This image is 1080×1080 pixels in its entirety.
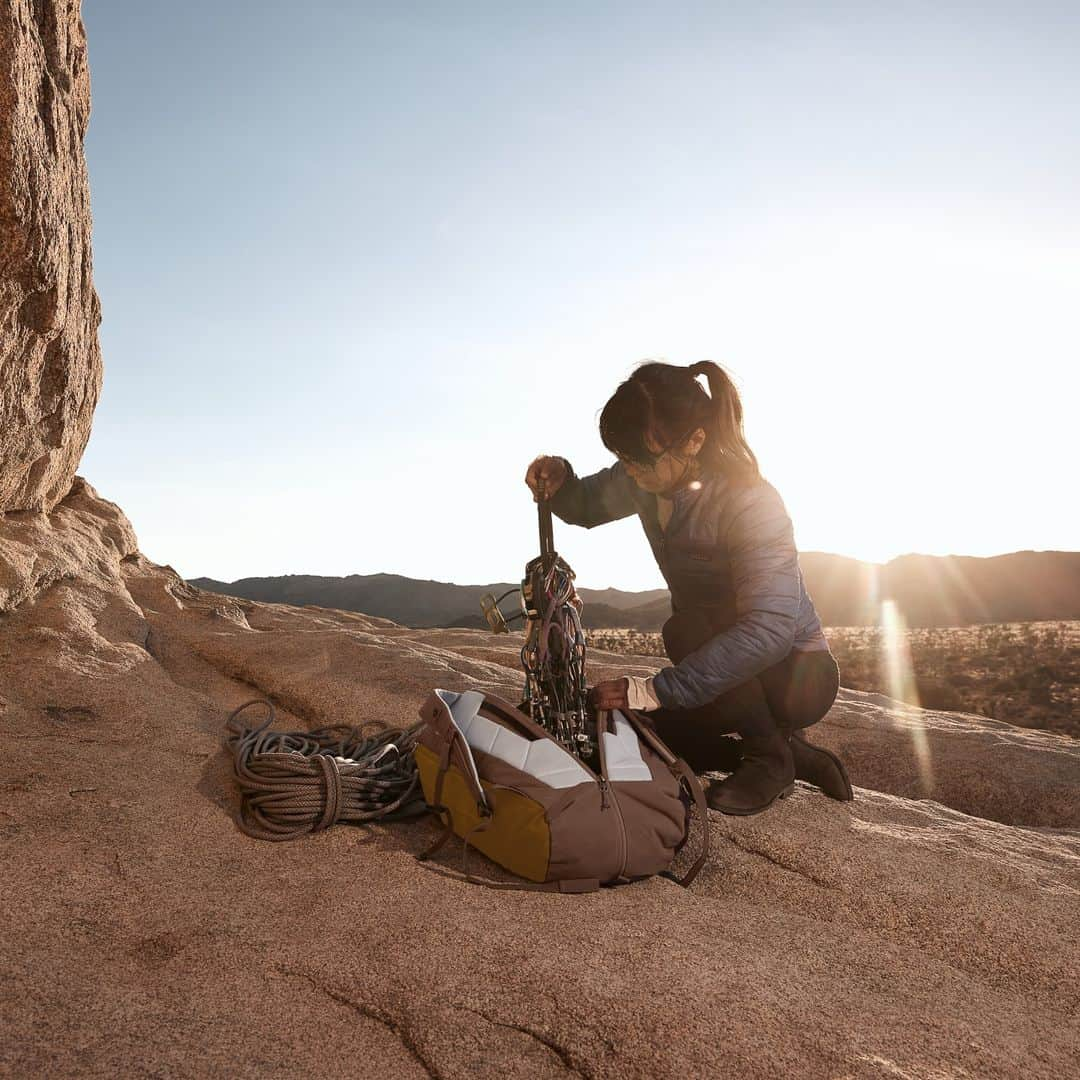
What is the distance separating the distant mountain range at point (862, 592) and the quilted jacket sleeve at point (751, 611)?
15.7 m

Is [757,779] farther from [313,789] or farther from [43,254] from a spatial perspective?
[43,254]

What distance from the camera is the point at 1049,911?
8.27 feet

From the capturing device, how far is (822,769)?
3.38 metres

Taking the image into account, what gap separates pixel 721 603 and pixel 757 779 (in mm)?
661

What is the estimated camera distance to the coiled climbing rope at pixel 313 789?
8.99 feet

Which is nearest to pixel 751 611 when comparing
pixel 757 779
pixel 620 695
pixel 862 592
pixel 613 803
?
pixel 620 695

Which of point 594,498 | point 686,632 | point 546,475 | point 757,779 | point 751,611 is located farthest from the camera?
point 594,498

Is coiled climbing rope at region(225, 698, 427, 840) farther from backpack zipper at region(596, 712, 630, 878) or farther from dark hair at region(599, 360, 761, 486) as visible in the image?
dark hair at region(599, 360, 761, 486)

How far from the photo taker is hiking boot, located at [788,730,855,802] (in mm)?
3365

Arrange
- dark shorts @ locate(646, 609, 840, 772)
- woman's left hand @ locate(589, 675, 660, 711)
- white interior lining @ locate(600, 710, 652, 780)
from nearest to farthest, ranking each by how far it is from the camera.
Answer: white interior lining @ locate(600, 710, 652, 780), woman's left hand @ locate(589, 675, 660, 711), dark shorts @ locate(646, 609, 840, 772)

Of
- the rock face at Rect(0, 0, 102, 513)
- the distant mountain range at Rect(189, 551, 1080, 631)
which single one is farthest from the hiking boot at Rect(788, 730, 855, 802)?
the distant mountain range at Rect(189, 551, 1080, 631)

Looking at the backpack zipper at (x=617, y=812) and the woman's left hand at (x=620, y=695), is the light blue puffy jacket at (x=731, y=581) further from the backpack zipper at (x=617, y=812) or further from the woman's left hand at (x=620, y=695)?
the backpack zipper at (x=617, y=812)

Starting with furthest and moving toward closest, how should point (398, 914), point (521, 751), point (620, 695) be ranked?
point (620, 695)
point (521, 751)
point (398, 914)

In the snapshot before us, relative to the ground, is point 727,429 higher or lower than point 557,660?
higher
